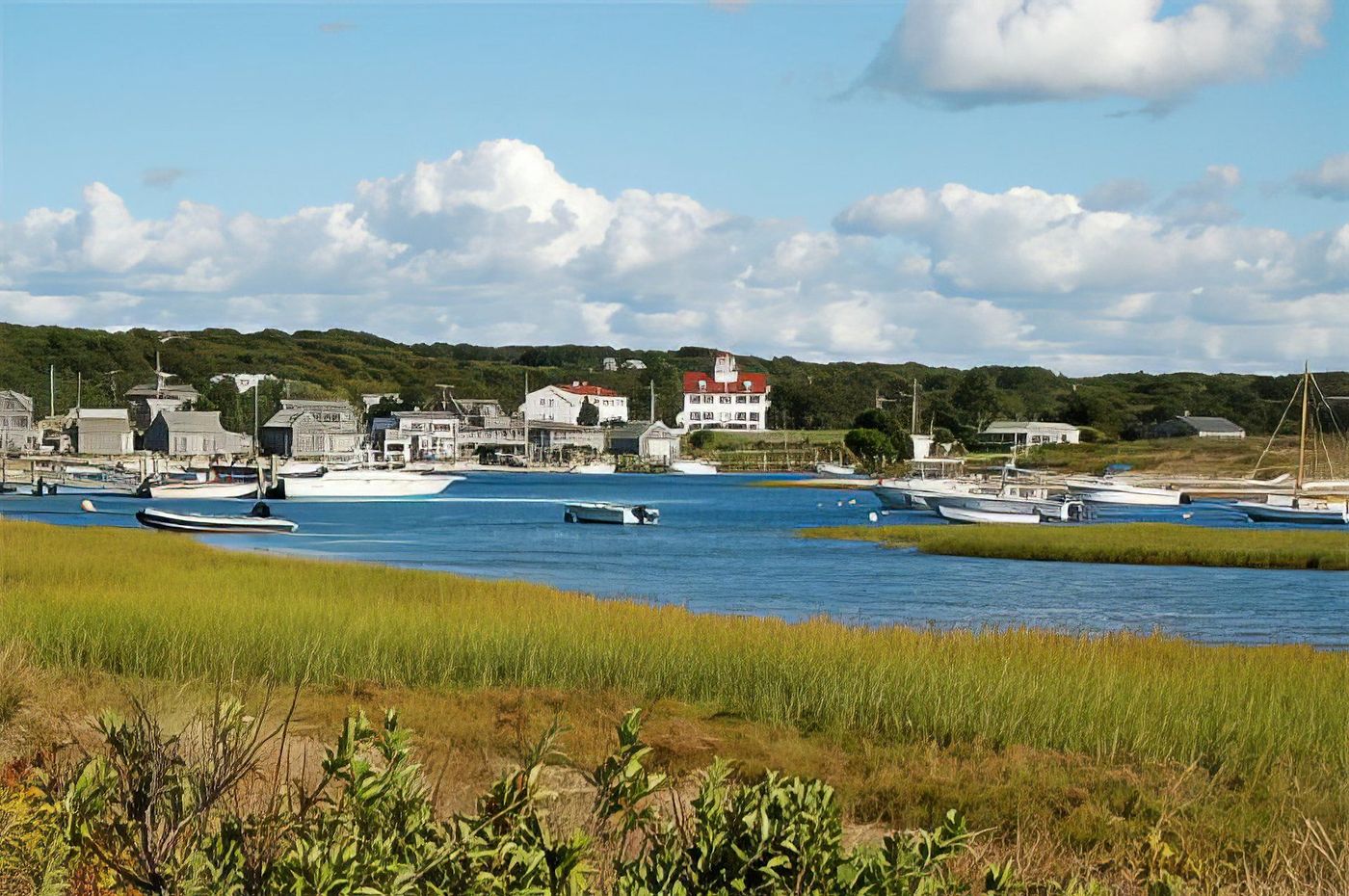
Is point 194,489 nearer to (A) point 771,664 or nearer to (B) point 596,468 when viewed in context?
(A) point 771,664

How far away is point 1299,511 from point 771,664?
2393 inches

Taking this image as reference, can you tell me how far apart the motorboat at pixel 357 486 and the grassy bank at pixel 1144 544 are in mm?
40071

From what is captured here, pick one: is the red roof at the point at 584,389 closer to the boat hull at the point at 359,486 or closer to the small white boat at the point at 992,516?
the boat hull at the point at 359,486

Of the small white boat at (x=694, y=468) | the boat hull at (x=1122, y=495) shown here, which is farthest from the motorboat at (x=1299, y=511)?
the small white boat at (x=694, y=468)

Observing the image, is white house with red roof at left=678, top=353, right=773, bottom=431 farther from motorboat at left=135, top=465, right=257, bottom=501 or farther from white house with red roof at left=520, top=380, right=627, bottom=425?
motorboat at left=135, top=465, right=257, bottom=501

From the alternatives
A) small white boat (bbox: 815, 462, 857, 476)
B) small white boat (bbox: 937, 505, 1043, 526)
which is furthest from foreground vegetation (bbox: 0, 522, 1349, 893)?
small white boat (bbox: 815, 462, 857, 476)

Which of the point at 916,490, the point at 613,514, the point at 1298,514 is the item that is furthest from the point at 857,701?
the point at 916,490

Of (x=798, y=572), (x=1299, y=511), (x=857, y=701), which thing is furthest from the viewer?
(x=1299, y=511)

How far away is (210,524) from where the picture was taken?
180 ft

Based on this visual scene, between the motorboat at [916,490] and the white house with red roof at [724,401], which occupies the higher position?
the white house with red roof at [724,401]

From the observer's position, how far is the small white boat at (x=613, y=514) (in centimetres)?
6738

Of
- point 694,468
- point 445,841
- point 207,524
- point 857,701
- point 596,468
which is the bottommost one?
point 596,468

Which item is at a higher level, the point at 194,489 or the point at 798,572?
the point at 194,489

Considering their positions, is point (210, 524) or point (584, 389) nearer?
point (210, 524)
